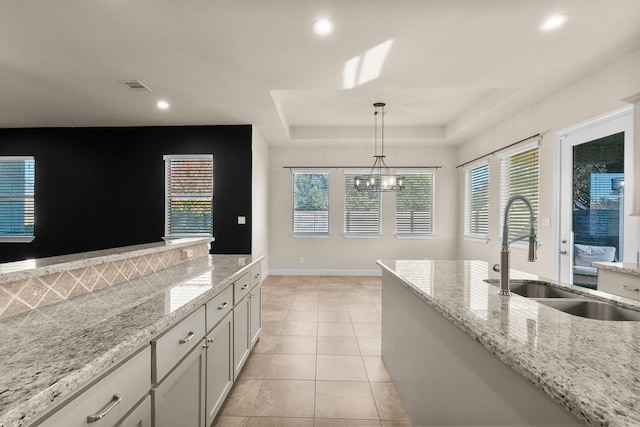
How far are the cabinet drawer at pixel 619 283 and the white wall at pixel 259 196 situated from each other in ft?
14.2

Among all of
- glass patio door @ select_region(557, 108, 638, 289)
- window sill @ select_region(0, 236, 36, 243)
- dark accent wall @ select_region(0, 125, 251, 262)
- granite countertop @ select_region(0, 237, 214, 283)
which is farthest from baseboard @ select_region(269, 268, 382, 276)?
granite countertop @ select_region(0, 237, 214, 283)

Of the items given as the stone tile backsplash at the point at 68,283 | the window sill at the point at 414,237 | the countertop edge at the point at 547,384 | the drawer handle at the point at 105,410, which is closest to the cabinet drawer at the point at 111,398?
the drawer handle at the point at 105,410

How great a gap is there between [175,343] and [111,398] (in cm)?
42

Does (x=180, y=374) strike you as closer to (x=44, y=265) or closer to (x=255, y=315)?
(x=44, y=265)

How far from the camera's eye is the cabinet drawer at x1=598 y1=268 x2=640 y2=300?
2.32m

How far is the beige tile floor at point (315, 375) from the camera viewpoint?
81.3 inches

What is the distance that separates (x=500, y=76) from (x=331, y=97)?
2177 millimetres

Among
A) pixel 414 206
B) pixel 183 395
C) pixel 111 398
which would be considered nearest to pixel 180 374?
pixel 183 395

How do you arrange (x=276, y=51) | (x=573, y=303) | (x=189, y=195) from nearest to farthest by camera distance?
(x=573, y=303) < (x=276, y=51) < (x=189, y=195)

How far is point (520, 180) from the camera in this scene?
4.75 m

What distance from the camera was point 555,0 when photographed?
7.34 ft

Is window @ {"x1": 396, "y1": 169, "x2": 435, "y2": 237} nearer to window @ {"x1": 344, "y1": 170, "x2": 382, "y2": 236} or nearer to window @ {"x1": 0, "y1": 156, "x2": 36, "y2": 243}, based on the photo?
window @ {"x1": 344, "y1": 170, "x2": 382, "y2": 236}

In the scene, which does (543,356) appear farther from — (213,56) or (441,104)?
(441,104)

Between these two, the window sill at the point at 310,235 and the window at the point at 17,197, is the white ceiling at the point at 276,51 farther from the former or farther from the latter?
the window sill at the point at 310,235
